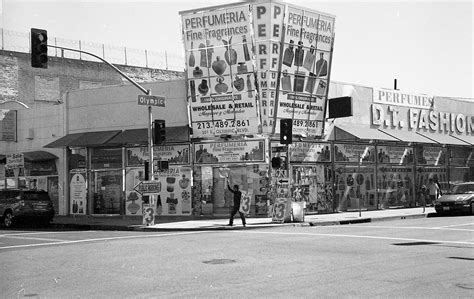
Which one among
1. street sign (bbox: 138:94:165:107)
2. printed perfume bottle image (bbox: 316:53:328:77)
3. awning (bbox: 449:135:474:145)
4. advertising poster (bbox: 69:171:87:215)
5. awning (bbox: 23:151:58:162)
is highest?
printed perfume bottle image (bbox: 316:53:328:77)

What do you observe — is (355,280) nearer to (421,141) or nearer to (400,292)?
(400,292)

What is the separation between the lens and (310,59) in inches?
1093

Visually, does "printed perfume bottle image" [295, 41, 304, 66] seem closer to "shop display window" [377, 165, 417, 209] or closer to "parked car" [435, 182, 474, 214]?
"shop display window" [377, 165, 417, 209]

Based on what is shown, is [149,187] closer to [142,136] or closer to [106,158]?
[142,136]

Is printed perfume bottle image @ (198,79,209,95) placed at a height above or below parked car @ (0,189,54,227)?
above

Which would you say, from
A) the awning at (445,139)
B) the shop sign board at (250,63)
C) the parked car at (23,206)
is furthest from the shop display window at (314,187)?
the parked car at (23,206)

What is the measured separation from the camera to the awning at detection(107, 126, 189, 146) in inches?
1046

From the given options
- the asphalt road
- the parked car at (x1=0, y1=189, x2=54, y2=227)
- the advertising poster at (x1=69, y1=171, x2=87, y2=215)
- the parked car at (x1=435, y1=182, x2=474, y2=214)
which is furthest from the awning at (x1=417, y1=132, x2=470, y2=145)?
the parked car at (x1=0, y1=189, x2=54, y2=227)

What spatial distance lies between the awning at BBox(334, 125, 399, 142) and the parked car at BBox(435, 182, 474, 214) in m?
5.05

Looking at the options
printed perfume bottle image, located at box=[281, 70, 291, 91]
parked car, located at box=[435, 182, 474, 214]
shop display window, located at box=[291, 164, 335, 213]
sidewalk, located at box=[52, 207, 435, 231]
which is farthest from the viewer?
shop display window, located at box=[291, 164, 335, 213]

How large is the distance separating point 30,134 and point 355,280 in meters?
29.3

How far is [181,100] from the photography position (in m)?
27.7

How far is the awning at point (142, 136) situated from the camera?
26578 millimetres

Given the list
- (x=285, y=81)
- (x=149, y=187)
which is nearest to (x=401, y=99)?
(x=285, y=81)
